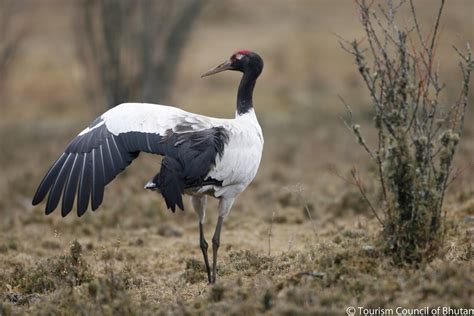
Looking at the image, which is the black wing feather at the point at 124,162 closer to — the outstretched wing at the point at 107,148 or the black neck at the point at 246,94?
the outstretched wing at the point at 107,148

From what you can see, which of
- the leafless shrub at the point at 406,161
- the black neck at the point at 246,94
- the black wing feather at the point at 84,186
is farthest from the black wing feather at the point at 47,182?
the leafless shrub at the point at 406,161

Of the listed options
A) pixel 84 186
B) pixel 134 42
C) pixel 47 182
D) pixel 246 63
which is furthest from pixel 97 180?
pixel 134 42

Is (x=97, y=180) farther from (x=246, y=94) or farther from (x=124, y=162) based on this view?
(x=246, y=94)

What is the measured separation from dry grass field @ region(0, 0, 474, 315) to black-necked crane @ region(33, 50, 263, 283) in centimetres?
55

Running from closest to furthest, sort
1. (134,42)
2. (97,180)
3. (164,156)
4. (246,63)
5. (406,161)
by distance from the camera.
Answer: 1. (406,161)
2. (97,180)
3. (164,156)
4. (246,63)
5. (134,42)

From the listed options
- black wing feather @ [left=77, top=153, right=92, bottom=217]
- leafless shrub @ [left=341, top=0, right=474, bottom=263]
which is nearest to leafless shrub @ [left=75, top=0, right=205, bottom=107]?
black wing feather @ [left=77, top=153, right=92, bottom=217]

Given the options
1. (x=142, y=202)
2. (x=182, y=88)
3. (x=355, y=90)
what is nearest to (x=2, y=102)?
(x=182, y=88)

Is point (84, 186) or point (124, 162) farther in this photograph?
point (124, 162)

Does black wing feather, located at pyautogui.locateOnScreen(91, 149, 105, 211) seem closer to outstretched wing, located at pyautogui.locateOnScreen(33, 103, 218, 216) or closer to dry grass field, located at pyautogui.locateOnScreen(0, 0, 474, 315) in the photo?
outstretched wing, located at pyautogui.locateOnScreen(33, 103, 218, 216)

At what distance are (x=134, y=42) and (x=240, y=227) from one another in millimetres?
8951

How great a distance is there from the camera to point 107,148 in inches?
265

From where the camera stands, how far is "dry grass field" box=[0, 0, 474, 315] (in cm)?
564

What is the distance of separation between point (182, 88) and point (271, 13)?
9478 millimetres

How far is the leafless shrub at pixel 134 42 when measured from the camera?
1759 cm
